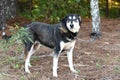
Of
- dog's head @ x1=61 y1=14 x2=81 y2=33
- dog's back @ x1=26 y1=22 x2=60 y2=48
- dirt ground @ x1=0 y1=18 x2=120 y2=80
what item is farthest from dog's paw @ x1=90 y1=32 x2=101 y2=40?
dog's head @ x1=61 y1=14 x2=81 y2=33

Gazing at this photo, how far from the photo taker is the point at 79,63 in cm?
826

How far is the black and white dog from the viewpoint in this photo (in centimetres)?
726

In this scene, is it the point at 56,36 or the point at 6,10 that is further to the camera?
the point at 6,10

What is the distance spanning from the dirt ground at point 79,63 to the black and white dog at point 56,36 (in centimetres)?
23

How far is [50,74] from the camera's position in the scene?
7.48 meters

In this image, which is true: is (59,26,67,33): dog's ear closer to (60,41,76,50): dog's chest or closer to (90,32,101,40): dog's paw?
(60,41,76,50): dog's chest

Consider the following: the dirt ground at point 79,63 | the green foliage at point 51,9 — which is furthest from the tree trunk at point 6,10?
the dirt ground at point 79,63

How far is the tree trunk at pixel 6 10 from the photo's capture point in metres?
11.9

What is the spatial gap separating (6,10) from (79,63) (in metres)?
4.73

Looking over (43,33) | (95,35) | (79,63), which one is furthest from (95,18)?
(43,33)

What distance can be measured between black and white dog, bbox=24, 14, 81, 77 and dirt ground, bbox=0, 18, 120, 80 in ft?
0.75

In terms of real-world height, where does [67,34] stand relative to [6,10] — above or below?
above

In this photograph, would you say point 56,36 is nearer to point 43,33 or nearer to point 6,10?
point 43,33

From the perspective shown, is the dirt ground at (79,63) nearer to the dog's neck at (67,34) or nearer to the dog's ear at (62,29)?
the dog's neck at (67,34)
